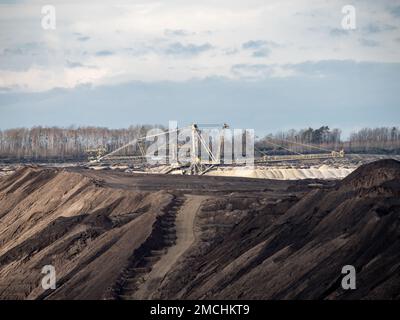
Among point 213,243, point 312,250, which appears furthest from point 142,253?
point 312,250

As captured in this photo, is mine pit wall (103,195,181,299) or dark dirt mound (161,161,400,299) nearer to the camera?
dark dirt mound (161,161,400,299)

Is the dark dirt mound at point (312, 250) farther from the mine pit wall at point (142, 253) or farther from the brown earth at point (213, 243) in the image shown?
the mine pit wall at point (142, 253)

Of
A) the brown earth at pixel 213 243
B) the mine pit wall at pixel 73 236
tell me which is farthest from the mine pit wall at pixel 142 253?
the mine pit wall at pixel 73 236

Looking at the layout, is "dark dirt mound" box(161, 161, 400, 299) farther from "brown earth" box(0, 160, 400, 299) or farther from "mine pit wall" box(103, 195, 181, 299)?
"mine pit wall" box(103, 195, 181, 299)

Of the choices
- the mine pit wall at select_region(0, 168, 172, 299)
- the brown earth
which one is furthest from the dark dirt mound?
the mine pit wall at select_region(0, 168, 172, 299)

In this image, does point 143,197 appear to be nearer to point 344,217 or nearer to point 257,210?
point 257,210

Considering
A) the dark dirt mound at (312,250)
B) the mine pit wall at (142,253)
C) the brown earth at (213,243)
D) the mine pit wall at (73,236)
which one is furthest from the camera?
the mine pit wall at (73,236)
